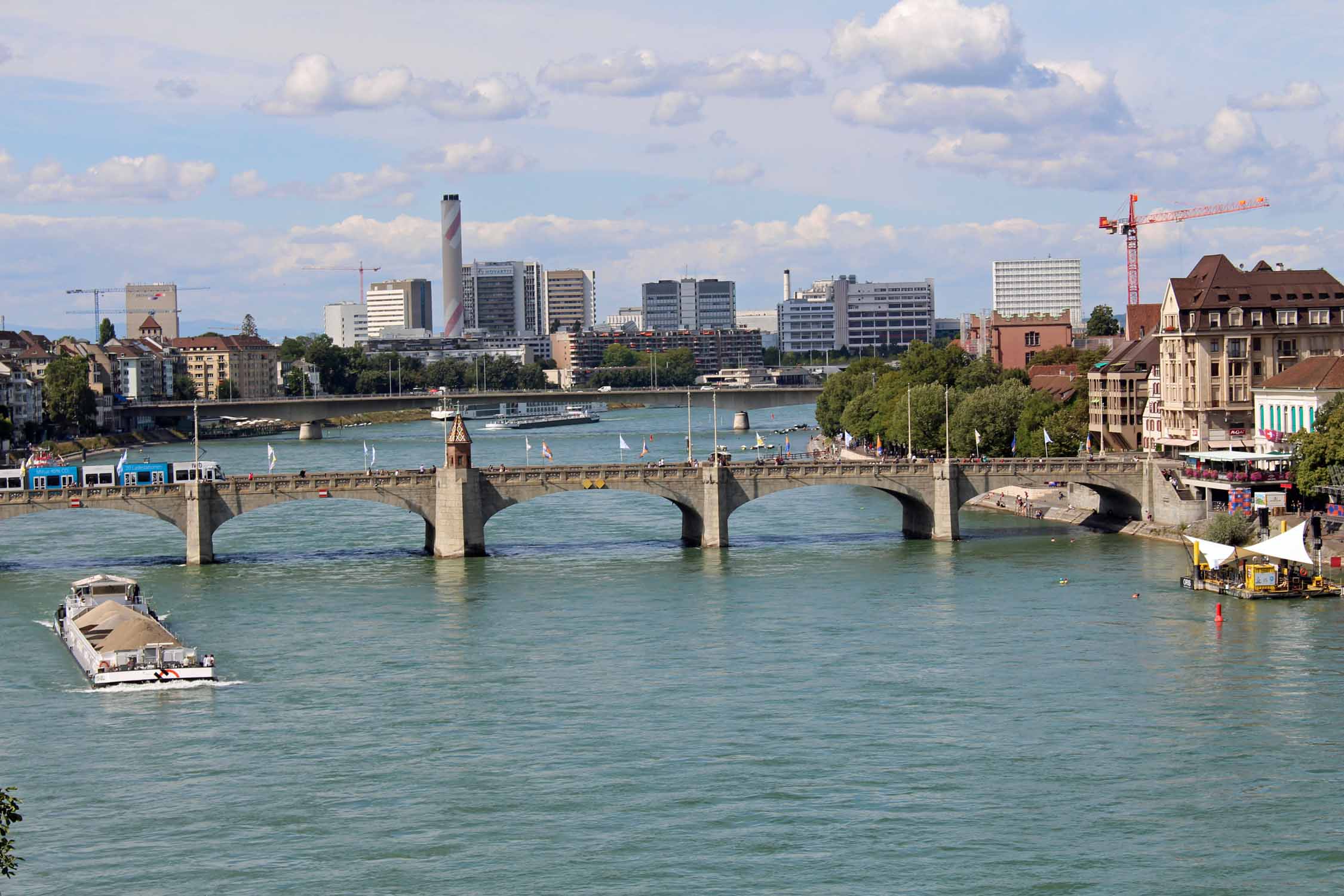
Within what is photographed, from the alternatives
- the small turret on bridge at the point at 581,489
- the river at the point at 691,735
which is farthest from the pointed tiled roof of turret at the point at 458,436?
the river at the point at 691,735

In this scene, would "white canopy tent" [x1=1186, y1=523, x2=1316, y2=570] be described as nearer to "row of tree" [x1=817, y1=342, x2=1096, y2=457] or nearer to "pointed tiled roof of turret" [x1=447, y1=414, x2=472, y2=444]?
"pointed tiled roof of turret" [x1=447, y1=414, x2=472, y2=444]

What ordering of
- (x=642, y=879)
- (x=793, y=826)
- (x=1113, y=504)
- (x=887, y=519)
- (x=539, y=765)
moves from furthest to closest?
(x=887, y=519) → (x=1113, y=504) → (x=539, y=765) → (x=793, y=826) → (x=642, y=879)

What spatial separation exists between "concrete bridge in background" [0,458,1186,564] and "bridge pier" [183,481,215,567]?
2.2 inches

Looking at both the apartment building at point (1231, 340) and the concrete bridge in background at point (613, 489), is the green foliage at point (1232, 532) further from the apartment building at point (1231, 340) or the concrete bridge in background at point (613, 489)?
the apartment building at point (1231, 340)

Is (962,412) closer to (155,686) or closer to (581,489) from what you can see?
(581,489)

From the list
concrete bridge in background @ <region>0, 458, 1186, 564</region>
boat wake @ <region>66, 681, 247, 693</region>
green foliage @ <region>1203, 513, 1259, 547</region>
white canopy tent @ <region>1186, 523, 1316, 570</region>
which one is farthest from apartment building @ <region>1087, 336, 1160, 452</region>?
boat wake @ <region>66, 681, 247, 693</region>

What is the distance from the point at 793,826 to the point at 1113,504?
60.8m

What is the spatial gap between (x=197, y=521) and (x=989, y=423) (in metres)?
57.5

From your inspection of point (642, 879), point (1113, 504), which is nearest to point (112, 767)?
point (642, 879)

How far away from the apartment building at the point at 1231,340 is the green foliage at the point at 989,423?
1362 cm

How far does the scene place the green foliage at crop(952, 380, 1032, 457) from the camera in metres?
125

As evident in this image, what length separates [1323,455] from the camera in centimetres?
8931

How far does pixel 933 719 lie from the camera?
5462 centimetres

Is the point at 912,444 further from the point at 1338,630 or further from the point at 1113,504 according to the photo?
Result: the point at 1338,630
